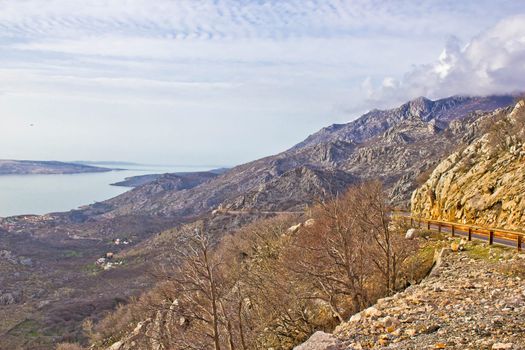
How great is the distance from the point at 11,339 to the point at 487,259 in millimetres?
82552

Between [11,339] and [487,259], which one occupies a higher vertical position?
[487,259]

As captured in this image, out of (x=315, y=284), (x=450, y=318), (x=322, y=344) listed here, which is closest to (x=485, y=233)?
(x=315, y=284)

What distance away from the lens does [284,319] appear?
1043 inches

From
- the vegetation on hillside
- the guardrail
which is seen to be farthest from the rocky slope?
the guardrail

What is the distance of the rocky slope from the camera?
1200 cm

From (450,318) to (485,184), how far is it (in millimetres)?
29302

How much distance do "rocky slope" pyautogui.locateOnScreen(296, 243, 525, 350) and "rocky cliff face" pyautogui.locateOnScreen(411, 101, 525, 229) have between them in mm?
16145

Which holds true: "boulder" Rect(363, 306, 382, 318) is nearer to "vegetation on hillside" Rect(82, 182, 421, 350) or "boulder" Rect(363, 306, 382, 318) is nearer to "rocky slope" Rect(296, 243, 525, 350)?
"rocky slope" Rect(296, 243, 525, 350)

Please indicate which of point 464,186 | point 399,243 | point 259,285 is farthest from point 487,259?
point 464,186

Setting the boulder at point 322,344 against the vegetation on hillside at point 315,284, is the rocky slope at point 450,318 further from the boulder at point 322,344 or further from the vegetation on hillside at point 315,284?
the vegetation on hillside at point 315,284

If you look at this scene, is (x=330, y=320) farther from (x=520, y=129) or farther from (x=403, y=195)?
(x=403, y=195)

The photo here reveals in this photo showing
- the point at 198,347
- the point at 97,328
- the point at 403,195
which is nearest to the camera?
the point at 198,347

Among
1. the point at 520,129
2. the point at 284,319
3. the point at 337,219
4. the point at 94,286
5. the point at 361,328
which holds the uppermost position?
the point at 520,129

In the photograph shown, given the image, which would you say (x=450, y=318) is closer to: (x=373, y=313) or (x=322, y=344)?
(x=373, y=313)
